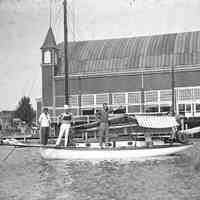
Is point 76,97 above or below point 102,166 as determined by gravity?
above

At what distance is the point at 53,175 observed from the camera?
56.7ft

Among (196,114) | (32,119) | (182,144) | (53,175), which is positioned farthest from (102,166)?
(32,119)

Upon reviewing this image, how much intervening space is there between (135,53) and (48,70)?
10.3 m

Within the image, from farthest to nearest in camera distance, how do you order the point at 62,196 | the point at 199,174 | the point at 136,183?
the point at 199,174 < the point at 136,183 < the point at 62,196

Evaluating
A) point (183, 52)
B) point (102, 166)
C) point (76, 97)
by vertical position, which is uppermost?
point (183, 52)

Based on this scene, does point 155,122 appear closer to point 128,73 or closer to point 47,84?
point 128,73

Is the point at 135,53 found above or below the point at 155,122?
above

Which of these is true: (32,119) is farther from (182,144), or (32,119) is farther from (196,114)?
(182,144)

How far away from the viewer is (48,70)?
54.9 m

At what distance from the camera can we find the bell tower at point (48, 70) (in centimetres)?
5475

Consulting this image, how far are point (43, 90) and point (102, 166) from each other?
36317 millimetres

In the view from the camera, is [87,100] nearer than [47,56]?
Yes

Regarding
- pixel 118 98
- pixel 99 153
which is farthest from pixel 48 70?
pixel 99 153

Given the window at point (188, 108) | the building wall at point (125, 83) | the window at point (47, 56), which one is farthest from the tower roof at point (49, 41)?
the window at point (188, 108)
